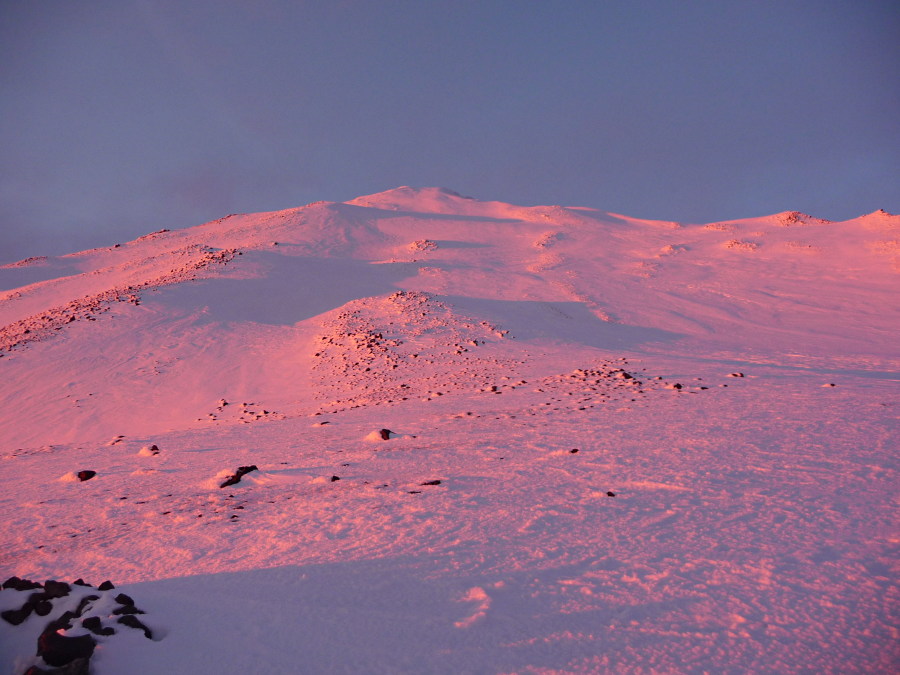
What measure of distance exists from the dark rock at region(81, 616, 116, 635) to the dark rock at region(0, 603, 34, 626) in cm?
51

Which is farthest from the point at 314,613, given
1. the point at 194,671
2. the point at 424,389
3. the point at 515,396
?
the point at 424,389

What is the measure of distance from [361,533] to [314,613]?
5.62 feet

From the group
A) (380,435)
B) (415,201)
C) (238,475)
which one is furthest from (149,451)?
(415,201)

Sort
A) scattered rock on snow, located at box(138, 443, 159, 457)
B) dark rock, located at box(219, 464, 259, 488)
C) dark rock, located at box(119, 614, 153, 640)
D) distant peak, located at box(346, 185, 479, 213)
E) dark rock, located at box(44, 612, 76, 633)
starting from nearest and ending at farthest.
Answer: dark rock, located at box(44, 612, 76, 633), dark rock, located at box(119, 614, 153, 640), dark rock, located at box(219, 464, 259, 488), scattered rock on snow, located at box(138, 443, 159, 457), distant peak, located at box(346, 185, 479, 213)

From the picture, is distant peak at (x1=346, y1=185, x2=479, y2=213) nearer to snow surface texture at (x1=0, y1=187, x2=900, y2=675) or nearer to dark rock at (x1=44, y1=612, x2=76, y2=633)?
snow surface texture at (x1=0, y1=187, x2=900, y2=675)

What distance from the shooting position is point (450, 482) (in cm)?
754

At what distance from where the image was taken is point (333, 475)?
8047 millimetres

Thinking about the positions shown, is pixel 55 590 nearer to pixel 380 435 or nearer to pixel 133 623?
pixel 133 623

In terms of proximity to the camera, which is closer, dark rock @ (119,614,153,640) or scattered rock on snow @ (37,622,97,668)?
scattered rock on snow @ (37,622,97,668)

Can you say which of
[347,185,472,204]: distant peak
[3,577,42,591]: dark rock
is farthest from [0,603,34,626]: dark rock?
[347,185,472,204]: distant peak

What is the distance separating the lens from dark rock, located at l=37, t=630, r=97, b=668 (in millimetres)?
2967

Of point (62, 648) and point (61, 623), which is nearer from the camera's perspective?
point (62, 648)

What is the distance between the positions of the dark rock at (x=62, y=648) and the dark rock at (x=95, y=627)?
0.22m

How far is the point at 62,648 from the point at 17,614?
0.83 metres
